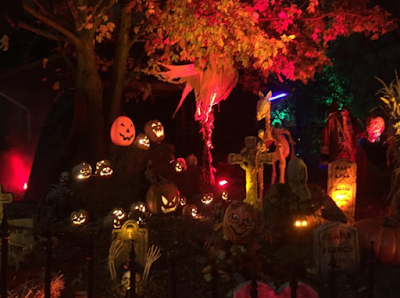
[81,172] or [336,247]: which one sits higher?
[81,172]

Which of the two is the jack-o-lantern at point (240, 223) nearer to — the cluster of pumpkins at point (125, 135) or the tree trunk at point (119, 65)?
the cluster of pumpkins at point (125, 135)

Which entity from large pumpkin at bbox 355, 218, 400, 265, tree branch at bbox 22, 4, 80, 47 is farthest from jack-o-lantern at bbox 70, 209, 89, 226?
large pumpkin at bbox 355, 218, 400, 265

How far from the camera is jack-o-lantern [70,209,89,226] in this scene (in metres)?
9.45

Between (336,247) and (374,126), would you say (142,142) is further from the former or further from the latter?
(336,247)

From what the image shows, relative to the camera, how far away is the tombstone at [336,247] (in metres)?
6.36

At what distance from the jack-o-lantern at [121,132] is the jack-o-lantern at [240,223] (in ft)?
17.7

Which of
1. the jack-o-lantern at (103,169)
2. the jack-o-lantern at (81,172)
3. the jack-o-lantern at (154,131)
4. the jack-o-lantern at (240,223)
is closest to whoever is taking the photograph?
the jack-o-lantern at (240,223)

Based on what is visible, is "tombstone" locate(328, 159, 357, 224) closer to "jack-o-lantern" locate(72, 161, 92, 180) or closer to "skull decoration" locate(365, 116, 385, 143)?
"skull decoration" locate(365, 116, 385, 143)

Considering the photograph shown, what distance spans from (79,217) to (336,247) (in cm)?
540

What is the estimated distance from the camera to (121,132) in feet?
35.6

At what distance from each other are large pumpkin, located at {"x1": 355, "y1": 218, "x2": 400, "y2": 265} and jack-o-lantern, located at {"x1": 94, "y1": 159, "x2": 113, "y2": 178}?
19.1 feet

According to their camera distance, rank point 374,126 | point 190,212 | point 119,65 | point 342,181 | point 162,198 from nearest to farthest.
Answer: point 342,181
point 190,212
point 162,198
point 374,126
point 119,65

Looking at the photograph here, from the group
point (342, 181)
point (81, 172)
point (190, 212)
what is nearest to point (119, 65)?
point (81, 172)

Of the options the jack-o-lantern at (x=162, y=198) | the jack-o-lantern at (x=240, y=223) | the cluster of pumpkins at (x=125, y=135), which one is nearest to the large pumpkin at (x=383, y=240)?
the jack-o-lantern at (x=240, y=223)
